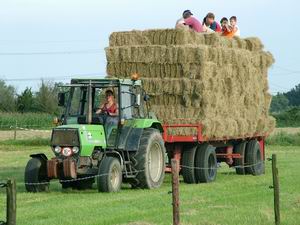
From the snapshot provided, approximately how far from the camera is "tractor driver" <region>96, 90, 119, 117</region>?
20.8 m

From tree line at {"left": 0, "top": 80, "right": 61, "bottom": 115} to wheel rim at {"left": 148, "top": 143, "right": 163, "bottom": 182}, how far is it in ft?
180

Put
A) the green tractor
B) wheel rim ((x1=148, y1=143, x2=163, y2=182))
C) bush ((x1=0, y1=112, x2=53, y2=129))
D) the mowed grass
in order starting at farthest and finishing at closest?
bush ((x1=0, y1=112, x2=53, y2=129)) → wheel rim ((x1=148, y1=143, x2=163, y2=182)) → the green tractor → the mowed grass

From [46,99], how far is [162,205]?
6342 cm

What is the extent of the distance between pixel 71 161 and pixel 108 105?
5.91 feet

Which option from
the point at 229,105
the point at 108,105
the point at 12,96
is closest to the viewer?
the point at 108,105

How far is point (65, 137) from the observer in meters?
20.0

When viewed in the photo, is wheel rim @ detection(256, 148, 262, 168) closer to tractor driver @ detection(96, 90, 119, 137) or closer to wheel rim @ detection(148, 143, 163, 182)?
wheel rim @ detection(148, 143, 163, 182)

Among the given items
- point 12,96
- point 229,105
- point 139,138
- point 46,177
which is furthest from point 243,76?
point 12,96

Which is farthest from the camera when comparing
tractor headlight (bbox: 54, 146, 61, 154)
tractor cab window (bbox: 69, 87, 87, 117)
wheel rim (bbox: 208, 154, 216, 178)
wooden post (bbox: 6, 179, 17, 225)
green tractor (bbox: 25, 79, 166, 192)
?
wheel rim (bbox: 208, 154, 216, 178)

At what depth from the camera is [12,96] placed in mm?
86438

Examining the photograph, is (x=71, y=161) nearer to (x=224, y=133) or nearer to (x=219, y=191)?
(x=219, y=191)

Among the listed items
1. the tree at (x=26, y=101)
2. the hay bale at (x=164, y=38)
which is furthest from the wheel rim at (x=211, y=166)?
the tree at (x=26, y=101)

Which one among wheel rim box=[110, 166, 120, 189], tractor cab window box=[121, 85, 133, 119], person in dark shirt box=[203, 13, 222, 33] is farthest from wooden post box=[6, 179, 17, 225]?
person in dark shirt box=[203, 13, 222, 33]

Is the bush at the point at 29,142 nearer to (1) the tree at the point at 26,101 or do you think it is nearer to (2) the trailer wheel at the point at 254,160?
(2) the trailer wheel at the point at 254,160
